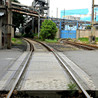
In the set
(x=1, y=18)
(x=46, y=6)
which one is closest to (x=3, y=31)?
(x=1, y=18)

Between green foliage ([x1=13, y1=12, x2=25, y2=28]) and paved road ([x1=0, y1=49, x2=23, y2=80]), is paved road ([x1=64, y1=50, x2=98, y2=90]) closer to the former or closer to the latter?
paved road ([x1=0, y1=49, x2=23, y2=80])

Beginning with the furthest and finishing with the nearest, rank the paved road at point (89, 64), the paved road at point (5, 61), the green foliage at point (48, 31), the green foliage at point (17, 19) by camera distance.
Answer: the green foliage at point (17, 19)
the green foliage at point (48, 31)
the paved road at point (5, 61)
the paved road at point (89, 64)

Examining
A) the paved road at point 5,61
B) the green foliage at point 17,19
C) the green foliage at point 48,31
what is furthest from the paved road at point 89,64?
the green foliage at point 17,19

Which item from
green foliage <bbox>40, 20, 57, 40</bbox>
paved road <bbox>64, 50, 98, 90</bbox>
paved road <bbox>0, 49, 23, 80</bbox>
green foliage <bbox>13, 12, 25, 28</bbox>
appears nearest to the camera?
paved road <bbox>64, 50, 98, 90</bbox>

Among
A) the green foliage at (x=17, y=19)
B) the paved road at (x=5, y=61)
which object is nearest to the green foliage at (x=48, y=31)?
the green foliage at (x=17, y=19)

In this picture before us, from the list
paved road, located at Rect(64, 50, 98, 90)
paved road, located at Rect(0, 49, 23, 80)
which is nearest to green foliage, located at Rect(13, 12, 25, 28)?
paved road, located at Rect(0, 49, 23, 80)

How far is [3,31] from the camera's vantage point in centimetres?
1512

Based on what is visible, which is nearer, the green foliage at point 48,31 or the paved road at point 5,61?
the paved road at point 5,61

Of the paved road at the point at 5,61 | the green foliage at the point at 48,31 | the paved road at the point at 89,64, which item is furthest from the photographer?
the green foliage at the point at 48,31

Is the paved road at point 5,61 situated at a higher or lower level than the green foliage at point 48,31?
lower

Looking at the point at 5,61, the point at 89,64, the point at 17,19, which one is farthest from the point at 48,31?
the point at 89,64

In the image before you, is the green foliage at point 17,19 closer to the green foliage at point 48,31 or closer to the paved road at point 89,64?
the green foliage at point 48,31

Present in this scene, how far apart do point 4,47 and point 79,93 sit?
1251 cm

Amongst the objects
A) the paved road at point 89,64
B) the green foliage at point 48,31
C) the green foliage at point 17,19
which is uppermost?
the green foliage at point 17,19
